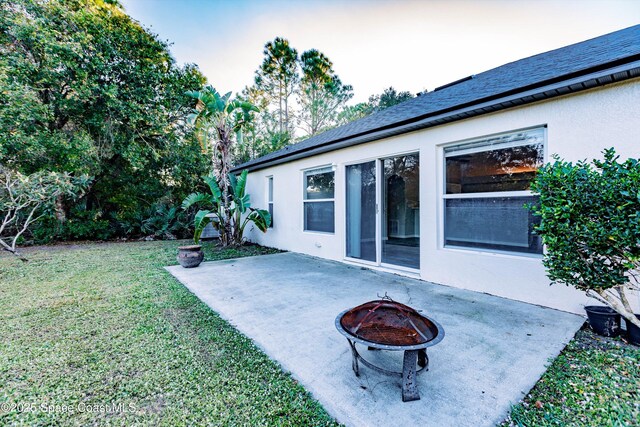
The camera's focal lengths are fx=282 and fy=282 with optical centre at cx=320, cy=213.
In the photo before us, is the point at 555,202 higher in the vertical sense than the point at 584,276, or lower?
higher

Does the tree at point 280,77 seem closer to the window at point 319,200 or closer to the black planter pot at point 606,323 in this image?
the window at point 319,200

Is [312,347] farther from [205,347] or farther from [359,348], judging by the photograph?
[205,347]

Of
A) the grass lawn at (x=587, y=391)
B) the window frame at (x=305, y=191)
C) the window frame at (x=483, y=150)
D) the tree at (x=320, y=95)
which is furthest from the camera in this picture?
the tree at (x=320, y=95)

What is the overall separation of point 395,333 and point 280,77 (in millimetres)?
24846

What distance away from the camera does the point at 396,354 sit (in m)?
2.92

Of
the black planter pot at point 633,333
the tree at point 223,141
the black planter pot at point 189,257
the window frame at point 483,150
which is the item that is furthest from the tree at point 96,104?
the black planter pot at point 633,333

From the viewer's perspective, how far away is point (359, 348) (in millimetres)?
3039

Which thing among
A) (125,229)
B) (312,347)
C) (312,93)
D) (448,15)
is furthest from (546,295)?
(312,93)

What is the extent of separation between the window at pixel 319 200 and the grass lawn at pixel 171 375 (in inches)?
174

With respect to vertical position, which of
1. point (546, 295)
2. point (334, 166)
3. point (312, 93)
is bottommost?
point (546, 295)

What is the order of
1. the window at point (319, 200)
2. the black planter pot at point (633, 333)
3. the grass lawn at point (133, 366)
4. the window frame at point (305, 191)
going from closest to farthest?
the grass lawn at point (133, 366)
the black planter pot at point (633, 333)
the window frame at point (305, 191)
the window at point (319, 200)

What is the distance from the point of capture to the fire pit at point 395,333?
2186 millimetres

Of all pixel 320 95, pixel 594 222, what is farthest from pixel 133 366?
pixel 320 95

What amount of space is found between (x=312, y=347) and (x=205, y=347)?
1187mm
